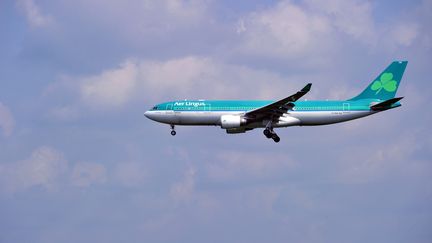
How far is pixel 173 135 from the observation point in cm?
7062

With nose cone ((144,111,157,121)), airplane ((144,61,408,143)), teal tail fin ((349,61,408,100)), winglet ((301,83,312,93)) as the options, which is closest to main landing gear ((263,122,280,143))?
airplane ((144,61,408,143))

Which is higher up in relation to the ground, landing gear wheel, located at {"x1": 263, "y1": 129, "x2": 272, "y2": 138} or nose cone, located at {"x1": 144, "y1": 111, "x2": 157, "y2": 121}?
nose cone, located at {"x1": 144, "y1": 111, "x2": 157, "y2": 121}

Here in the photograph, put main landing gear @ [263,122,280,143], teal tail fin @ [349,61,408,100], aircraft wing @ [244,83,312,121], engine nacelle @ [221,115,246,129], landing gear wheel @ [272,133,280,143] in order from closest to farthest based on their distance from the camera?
1. aircraft wing @ [244,83,312,121]
2. engine nacelle @ [221,115,246,129]
3. main landing gear @ [263,122,280,143]
4. landing gear wheel @ [272,133,280,143]
5. teal tail fin @ [349,61,408,100]

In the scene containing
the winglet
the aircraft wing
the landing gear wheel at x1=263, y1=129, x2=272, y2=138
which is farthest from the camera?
the landing gear wheel at x1=263, y1=129, x2=272, y2=138

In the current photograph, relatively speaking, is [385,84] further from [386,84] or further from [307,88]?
[307,88]

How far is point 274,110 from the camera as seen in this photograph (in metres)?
67.4

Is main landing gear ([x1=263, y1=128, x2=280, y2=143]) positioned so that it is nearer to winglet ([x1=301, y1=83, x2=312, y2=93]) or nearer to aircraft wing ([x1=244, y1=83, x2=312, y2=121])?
aircraft wing ([x1=244, y1=83, x2=312, y2=121])

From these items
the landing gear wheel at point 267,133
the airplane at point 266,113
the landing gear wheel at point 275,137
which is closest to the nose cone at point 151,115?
the airplane at point 266,113

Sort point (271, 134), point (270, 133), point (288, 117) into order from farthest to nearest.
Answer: point (271, 134) → point (270, 133) → point (288, 117)

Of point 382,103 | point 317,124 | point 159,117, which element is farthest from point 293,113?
point 159,117

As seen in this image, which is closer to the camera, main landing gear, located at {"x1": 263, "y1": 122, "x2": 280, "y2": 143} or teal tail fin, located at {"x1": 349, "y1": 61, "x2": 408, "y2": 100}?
main landing gear, located at {"x1": 263, "y1": 122, "x2": 280, "y2": 143}

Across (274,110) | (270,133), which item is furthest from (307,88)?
(270,133)

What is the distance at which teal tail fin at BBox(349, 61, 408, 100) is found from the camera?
72.8 m

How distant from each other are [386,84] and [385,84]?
0.09 meters
